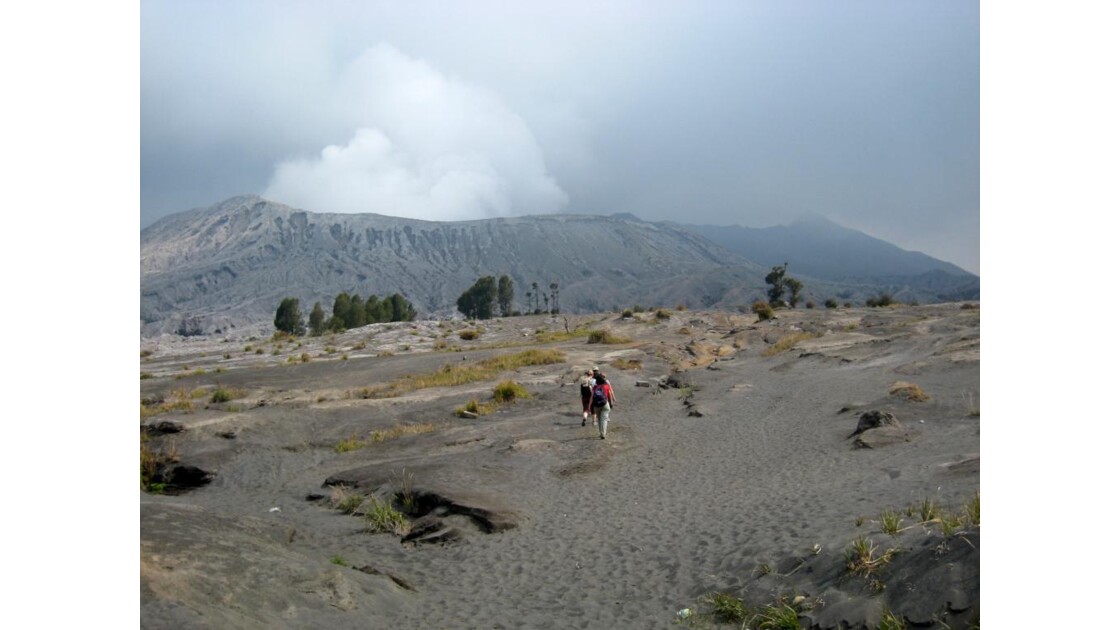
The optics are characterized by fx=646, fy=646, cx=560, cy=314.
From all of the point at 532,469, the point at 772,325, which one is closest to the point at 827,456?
the point at 532,469

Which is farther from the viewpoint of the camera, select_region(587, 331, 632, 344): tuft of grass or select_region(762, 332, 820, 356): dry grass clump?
select_region(587, 331, 632, 344): tuft of grass

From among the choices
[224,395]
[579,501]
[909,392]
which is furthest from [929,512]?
[224,395]

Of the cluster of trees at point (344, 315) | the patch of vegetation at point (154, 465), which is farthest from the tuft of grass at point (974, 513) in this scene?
the cluster of trees at point (344, 315)

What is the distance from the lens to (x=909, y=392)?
2102 cm

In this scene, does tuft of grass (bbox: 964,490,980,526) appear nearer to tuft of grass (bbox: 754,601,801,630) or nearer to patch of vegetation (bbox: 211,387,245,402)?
tuft of grass (bbox: 754,601,801,630)

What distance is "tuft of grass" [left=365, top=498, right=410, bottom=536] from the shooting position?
13.4m

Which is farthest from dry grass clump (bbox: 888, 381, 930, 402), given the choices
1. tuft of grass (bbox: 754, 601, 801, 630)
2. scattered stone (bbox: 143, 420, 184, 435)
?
scattered stone (bbox: 143, 420, 184, 435)

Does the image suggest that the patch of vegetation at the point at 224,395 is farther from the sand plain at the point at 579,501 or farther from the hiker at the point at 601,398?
the hiker at the point at 601,398

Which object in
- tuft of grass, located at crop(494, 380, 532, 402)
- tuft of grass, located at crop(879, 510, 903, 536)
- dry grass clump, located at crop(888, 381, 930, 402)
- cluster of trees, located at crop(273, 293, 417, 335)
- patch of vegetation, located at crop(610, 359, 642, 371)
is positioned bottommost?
tuft of grass, located at crop(494, 380, 532, 402)

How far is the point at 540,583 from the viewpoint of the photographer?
10.2 metres

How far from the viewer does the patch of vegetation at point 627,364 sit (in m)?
35.8

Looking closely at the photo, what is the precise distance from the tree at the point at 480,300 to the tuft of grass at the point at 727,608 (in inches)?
4495

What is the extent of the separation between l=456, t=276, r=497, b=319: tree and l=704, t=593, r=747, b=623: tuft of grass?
114163mm

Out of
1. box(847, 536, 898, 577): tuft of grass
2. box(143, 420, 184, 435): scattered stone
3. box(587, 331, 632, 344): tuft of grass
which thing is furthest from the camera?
box(587, 331, 632, 344): tuft of grass
